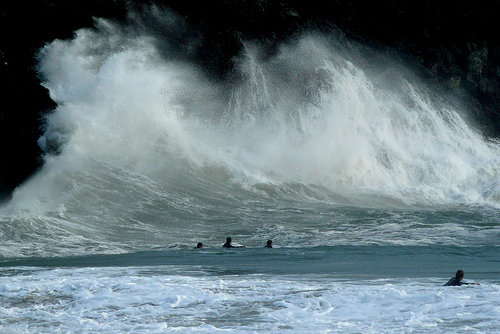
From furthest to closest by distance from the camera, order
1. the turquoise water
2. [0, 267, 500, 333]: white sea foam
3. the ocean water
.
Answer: the turquoise water, the ocean water, [0, 267, 500, 333]: white sea foam

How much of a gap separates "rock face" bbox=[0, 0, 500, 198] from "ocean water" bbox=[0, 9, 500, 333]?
534mm

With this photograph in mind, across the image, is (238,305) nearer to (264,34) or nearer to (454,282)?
(454,282)

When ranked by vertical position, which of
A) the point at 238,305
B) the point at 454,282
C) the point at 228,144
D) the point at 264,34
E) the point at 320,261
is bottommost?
the point at 238,305

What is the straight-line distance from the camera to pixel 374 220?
20.3 m

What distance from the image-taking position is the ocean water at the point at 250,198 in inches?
387

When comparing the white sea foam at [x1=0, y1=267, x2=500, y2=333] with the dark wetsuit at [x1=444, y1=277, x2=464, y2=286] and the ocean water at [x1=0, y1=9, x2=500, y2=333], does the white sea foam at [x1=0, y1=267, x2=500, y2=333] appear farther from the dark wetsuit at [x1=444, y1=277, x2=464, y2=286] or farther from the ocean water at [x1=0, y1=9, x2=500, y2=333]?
the dark wetsuit at [x1=444, y1=277, x2=464, y2=286]

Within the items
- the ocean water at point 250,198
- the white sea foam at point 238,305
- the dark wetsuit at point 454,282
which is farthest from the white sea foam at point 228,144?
the dark wetsuit at point 454,282

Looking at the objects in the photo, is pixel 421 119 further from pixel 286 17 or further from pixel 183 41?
pixel 183 41

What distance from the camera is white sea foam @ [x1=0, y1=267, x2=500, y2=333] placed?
8883 mm

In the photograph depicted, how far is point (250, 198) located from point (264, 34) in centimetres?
808

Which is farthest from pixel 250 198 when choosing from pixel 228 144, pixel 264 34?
pixel 264 34

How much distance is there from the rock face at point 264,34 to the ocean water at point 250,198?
1.75 ft

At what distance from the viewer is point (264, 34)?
2800 cm

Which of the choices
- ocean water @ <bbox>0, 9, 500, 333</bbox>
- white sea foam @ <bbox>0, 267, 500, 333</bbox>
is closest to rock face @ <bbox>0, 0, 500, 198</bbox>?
ocean water @ <bbox>0, 9, 500, 333</bbox>
